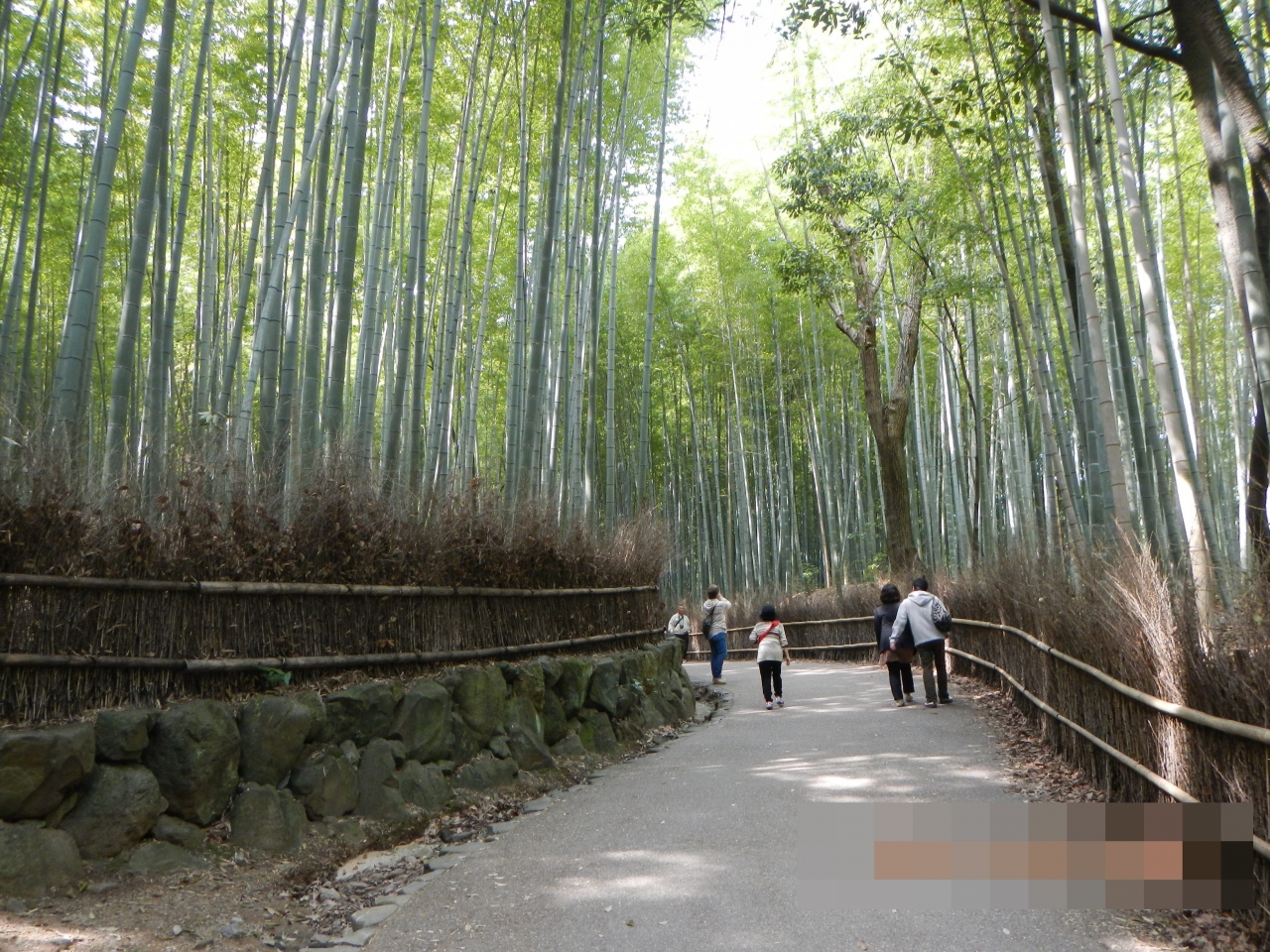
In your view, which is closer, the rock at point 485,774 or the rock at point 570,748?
the rock at point 485,774

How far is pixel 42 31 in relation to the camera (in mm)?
7270

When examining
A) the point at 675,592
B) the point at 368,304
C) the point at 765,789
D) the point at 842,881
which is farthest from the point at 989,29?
the point at 675,592

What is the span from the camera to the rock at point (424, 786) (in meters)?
4.12

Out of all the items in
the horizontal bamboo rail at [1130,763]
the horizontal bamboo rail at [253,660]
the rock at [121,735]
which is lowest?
the horizontal bamboo rail at [1130,763]

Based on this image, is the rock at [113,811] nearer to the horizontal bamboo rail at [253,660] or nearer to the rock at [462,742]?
the horizontal bamboo rail at [253,660]

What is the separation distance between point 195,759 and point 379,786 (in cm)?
94

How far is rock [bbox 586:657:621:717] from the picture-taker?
6.20 m

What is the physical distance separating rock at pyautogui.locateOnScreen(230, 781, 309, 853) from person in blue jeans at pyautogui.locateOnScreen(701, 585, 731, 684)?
6.68 m

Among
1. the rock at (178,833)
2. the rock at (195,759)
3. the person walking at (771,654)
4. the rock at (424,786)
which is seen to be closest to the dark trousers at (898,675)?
the person walking at (771,654)

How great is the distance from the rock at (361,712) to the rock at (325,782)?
94 millimetres

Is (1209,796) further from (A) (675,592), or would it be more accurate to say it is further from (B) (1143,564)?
(A) (675,592)

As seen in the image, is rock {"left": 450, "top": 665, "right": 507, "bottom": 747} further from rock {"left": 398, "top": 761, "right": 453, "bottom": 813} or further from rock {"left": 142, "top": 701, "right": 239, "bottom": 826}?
rock {"left": 142, "top": 701, "right": 239, "bottom": 826}

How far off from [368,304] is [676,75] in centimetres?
580

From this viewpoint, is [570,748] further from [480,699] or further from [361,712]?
[361,712]
